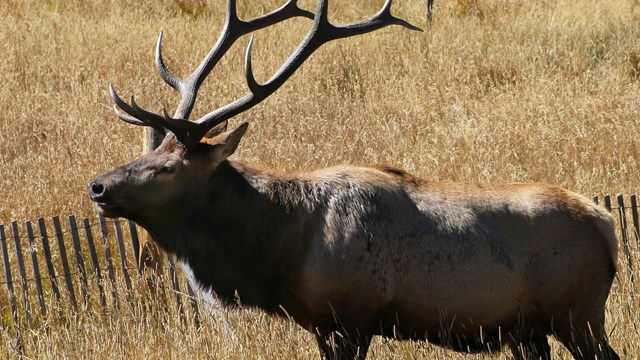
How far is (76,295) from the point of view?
26.0 ft

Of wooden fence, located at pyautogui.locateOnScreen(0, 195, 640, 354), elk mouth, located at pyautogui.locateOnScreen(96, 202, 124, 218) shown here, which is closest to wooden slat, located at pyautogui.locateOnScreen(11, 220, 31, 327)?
wooden fence, located at pyautogui.locateOnScreen(0, 195, 640, 354)

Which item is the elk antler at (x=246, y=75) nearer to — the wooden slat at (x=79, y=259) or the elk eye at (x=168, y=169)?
the elk eye at (x=168, y=169)

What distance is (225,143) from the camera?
18.4ft

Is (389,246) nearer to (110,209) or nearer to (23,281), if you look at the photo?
(110,209)

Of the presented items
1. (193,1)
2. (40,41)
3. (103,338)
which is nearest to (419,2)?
(193,1)

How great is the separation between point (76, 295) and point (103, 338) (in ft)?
4.34

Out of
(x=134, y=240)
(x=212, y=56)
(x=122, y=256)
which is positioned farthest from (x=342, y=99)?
(x=212, y=56)

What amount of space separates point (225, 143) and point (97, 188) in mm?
719

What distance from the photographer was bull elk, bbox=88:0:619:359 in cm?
548

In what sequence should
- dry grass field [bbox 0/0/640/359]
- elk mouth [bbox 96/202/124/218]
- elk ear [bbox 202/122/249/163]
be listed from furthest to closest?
dry grass field [bbox 0/0/640/359], elk ear [bbox 202/122/249/163], elk mouth [bbox 96/202/124/218]

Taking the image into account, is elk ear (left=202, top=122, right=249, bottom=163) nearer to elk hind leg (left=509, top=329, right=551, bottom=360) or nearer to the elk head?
the elk head

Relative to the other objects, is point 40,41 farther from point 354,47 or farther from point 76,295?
point 76,295

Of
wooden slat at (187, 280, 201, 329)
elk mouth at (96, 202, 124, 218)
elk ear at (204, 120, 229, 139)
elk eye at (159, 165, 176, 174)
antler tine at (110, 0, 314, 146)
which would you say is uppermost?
antler tine at (110, 0, 314, 146)

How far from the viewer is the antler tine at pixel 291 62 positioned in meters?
5.68
